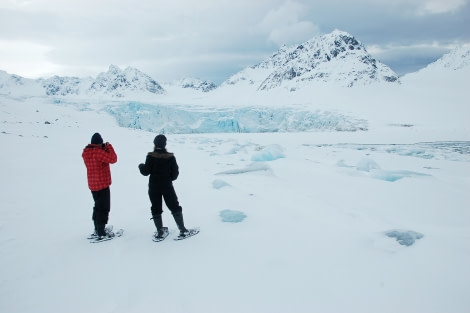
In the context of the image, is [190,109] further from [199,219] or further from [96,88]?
[96,88]

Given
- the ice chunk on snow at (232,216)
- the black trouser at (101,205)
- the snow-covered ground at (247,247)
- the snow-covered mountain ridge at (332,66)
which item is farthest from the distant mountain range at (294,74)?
the black trouser at (101,205)

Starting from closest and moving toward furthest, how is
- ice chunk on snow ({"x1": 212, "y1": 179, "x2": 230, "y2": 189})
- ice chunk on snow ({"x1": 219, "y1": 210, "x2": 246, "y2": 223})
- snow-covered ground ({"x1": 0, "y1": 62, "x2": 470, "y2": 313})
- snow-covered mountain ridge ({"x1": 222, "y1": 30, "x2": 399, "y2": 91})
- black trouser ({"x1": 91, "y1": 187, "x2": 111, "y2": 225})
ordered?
1. snow-covered ground ({"x1": 0, "y1": 62, "x2": 470, "y2": 313})
2. black trouser ({"x1": 91, "y1": 187, "x2": 111, "y2": 225})
3. ice chunk on snow ({"x1": 219, "y1": 210, "x2": 246, "y2": 223})
4. ice chunk on snow ({"x1": 212, "y1": 179, "x2": 230, "y2": 189})
5. snow-covered mountain ridge ({"x1": 222, "y1": 30, "x2": 399, "y2": 91})

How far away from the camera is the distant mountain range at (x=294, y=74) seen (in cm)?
8075

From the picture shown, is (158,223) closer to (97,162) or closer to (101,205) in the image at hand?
(101,205)

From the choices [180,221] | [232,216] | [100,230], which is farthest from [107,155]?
[232,216]

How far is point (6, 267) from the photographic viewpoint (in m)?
3.44

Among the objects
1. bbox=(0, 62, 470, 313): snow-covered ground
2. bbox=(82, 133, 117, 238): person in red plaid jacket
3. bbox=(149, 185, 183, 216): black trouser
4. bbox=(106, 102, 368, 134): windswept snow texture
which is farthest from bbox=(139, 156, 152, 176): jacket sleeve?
bbox=(106, 102, 368, 134): windswept snow texture

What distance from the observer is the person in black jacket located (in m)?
3.81

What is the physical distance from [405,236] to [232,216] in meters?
2.32

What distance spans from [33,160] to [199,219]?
7010mm

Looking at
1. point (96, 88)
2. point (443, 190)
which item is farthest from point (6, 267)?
point (96, 88)

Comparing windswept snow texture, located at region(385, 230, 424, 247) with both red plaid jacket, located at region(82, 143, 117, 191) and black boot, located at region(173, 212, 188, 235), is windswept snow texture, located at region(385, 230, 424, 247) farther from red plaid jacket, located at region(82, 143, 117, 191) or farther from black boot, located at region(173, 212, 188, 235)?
red plaid jacket, located at region(82, 143, 117, 191)

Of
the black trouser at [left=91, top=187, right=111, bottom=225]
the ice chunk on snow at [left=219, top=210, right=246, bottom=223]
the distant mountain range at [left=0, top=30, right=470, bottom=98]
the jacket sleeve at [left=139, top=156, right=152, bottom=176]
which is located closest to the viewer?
the jacket sleeve at [left=139, top=156, right=152, bottom=176]

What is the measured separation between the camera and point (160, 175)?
3.86 meters
